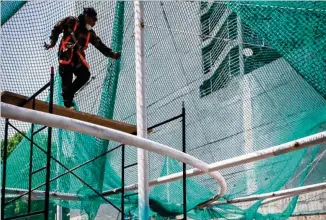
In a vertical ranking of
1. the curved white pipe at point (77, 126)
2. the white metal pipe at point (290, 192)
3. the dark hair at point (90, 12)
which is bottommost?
the curved white pipe at point (77, 126)

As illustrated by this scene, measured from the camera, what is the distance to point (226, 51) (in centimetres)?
534

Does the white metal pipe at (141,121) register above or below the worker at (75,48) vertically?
below

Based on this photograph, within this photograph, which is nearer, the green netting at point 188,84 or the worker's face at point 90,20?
the green netting at point 188,84

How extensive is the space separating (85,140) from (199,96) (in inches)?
63.0

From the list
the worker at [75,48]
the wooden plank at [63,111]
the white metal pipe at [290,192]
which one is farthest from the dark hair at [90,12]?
the white metal pipe at [290,192]

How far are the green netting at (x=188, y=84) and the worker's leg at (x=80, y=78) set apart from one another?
23 centimetres

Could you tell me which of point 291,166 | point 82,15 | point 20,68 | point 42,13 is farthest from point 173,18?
point 291,166

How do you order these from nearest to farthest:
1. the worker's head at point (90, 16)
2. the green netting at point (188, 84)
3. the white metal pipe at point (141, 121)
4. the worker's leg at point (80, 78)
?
1. the white metal pipe at point (141, 121)
2. the green netting at point (188, 84)
3. the worker's head at point (90, 16)
4. the worker's leg at point (80, 78)

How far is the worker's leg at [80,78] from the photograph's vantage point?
5.25 meters

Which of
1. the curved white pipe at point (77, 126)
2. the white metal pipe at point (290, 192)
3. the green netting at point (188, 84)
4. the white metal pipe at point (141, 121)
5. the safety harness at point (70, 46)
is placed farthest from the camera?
the white metal pipe at point (290, 192)

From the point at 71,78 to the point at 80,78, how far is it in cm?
11

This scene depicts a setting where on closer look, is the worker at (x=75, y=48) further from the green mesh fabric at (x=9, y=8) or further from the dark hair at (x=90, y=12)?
the green mesh fabric at (x=9, y=8)

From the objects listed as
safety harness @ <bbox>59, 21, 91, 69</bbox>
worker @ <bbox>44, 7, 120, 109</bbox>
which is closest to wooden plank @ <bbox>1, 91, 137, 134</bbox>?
worker @ <bbox>44, 7, 120, 109</bbox>

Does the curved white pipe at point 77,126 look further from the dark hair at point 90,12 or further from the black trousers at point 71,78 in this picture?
the dark hair at point 90,12
